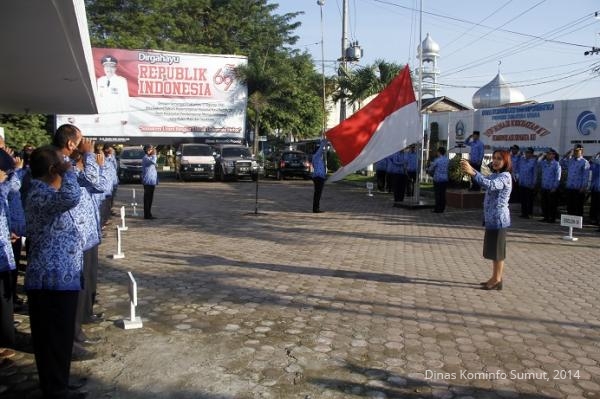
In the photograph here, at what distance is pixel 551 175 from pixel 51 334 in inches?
477

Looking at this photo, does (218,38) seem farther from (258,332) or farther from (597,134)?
(258,332)

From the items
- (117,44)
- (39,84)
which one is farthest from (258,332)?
(117,44)

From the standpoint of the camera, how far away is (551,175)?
42.2ft

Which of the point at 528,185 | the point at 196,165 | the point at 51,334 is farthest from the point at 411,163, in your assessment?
the point at 51,334

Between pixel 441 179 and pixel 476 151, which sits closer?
pixel 441 179

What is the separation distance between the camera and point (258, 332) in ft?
16.7

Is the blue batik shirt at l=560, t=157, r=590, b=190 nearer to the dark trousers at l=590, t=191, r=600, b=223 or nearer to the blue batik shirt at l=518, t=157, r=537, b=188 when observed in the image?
the dark trousers at l=590, t=191, r=600, b=223

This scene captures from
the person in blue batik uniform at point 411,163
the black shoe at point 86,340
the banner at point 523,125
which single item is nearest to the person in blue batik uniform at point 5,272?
the black shoe at point 86,340

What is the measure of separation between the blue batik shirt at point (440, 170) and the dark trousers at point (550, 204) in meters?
2.49

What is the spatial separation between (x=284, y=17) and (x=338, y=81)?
18097 mm

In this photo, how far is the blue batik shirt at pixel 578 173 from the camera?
12.4 m

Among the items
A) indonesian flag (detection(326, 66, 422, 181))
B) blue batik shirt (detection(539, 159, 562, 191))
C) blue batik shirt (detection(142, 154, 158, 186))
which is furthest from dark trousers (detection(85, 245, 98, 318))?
blue batik shirt (detection(539, 159, 562, 191))

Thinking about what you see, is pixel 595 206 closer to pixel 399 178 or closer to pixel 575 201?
pixel 575 201

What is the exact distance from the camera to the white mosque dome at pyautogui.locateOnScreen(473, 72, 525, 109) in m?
36.7
